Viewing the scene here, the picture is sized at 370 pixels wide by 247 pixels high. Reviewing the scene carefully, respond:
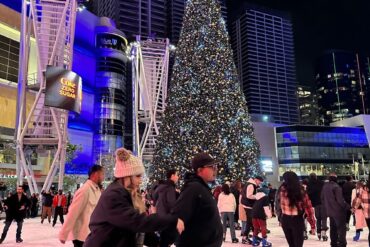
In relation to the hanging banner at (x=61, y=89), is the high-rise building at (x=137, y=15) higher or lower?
higher

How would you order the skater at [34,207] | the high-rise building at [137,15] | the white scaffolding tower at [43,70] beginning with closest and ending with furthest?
the skater at [34,207]
the white scaffolding tower at [43,70]
the high-rise building at [137,15]

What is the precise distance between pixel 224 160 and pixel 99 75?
58585 millimetres

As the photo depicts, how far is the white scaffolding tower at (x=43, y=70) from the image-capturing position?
27.7 metres

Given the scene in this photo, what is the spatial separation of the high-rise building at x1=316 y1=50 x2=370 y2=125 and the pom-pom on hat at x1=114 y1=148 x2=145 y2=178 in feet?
512

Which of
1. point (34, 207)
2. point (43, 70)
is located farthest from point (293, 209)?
point (43, 70)

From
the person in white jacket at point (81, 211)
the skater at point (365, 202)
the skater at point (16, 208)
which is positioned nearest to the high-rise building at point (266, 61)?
the skater at point (16, 208)

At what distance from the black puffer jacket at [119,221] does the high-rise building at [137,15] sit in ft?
389

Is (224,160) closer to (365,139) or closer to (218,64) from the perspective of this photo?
(218,64)

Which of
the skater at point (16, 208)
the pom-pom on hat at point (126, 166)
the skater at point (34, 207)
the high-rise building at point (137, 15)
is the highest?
the high-rise building at point (137, 15)

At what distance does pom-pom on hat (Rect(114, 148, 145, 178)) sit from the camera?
283cm

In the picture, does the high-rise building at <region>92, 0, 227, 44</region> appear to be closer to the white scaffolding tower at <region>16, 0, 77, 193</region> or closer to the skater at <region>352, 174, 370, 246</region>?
the white scaffolding tower at <region>16, 0, 77, 193</region>

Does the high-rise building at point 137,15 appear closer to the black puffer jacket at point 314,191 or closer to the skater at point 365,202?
the black puffer jacket at point 314,191

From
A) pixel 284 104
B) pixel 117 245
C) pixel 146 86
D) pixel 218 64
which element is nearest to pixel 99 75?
pixel 146 86

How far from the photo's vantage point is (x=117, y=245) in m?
2.60
